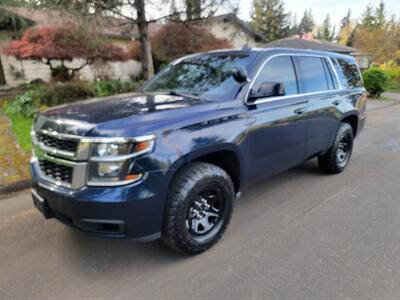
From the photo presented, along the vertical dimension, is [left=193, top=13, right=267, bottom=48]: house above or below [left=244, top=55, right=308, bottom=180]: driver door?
above

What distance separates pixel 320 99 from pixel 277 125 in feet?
3.57

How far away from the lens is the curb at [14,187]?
159 inches

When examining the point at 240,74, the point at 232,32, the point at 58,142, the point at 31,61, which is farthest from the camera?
the point at 232,32

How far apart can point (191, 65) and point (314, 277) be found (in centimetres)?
263

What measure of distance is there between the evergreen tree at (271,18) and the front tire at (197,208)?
41.0m

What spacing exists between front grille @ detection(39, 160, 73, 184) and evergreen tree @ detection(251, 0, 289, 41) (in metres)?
41.5

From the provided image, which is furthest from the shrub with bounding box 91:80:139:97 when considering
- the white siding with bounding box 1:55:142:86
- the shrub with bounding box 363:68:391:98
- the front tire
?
the shrub with bounding box 363:68:391:98

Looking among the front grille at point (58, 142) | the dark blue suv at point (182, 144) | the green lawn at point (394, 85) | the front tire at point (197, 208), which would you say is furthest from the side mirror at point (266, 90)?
the green lawn at point (394, 85)

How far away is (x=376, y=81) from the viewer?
15.1 meters

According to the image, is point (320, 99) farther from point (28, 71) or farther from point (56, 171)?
point (28, 71)

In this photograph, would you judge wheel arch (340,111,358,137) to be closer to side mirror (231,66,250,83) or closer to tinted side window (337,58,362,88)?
tinted side window (337,58,362,88)

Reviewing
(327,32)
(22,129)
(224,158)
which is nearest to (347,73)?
(224,158)

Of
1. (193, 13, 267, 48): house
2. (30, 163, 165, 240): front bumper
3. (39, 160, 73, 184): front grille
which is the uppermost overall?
(193, 13, 267, 48): house

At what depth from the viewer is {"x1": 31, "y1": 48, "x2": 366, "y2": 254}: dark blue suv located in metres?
2.15
